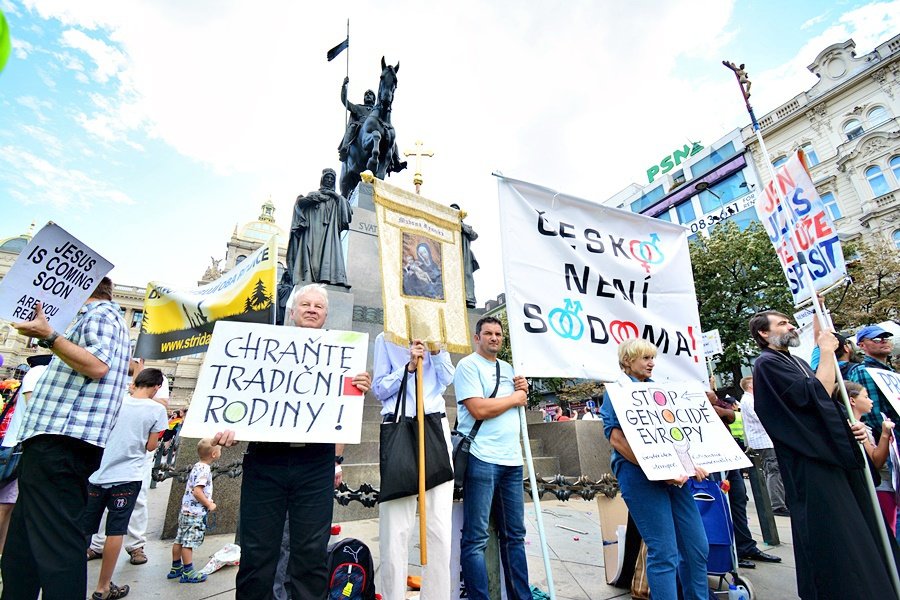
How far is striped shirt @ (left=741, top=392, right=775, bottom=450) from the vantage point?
5.93m

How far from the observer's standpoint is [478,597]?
2488 millimetres

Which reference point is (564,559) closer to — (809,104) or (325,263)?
(325,263)

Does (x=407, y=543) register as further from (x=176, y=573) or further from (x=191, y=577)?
(x=176, y=573)

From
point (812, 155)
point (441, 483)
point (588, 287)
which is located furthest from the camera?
point (812, 155)

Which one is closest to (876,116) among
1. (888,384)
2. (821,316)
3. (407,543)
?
(888,384)

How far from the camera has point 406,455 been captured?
2457mm

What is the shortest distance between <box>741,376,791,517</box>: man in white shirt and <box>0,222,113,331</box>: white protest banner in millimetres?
7062

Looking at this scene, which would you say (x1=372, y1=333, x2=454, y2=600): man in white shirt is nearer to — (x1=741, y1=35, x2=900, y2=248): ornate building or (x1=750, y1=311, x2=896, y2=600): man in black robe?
(x1=750, y1=311, x2=896, y2=600): man in black robe

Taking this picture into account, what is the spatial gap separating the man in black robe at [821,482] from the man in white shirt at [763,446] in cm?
358

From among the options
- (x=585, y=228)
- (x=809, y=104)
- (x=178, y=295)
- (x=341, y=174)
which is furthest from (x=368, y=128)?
(x=809, y=104)

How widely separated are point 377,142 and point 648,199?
40895 millimetres

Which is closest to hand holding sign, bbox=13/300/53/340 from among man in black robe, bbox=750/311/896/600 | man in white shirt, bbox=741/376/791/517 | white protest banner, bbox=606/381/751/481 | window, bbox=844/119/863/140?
white protest banner, bbox=606/381/751/481

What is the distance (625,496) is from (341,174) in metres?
9.91

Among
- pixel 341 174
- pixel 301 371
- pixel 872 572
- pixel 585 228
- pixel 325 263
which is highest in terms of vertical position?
pixel 341 174
